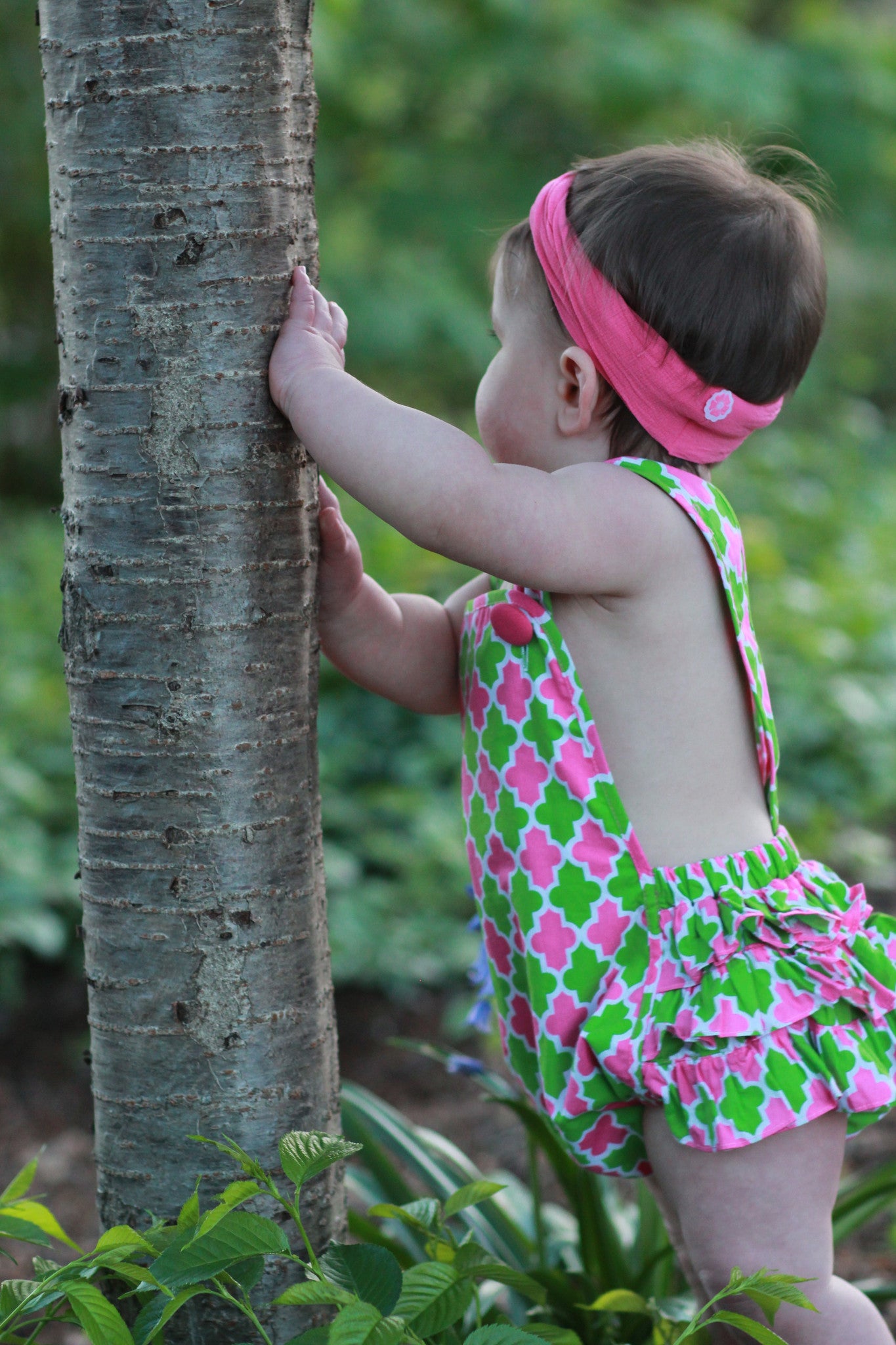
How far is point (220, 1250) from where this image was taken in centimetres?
108

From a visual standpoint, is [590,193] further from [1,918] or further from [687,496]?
[1,918]

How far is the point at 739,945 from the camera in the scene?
137 cm

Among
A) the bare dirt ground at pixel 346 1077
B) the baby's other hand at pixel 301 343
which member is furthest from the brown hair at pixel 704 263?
the bare dirt ground at pixel 346 1077

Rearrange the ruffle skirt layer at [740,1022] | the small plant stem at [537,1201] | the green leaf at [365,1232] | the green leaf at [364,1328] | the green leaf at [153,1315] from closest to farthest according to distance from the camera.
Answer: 1. the green leaf at [364,1328]
2. the green leaf at [153,1315]
3. the ruffle skirt layer at [740,1022]
4. the green leaf at [365,1232]
5. the small plant stem at [537,1201]

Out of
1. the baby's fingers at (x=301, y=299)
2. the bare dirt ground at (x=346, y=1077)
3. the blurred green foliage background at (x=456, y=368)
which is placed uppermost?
the baby's fingers at (x=301, y=299)

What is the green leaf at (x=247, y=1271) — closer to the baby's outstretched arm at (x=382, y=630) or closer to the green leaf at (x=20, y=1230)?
the green leaf at (x=20, y=1230)

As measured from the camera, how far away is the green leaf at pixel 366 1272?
3.70ft

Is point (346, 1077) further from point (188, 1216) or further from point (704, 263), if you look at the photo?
point (704, 263)

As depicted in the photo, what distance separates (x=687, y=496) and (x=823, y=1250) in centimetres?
85

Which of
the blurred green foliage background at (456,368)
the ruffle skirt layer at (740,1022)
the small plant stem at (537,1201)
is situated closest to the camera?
the ruffle skirt layer at (740,1022)

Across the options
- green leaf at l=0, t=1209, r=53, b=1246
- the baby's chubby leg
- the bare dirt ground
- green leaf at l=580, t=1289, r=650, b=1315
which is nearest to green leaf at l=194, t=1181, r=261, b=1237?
green leaf at l=0, t=1209, r=53, b=1246

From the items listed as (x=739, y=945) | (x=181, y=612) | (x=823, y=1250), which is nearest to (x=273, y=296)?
(x=181, y=612)

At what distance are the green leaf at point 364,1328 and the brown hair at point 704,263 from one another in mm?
937

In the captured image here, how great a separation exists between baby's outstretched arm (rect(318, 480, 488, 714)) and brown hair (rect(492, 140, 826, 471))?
345 mm
